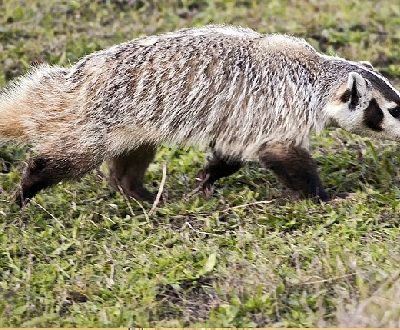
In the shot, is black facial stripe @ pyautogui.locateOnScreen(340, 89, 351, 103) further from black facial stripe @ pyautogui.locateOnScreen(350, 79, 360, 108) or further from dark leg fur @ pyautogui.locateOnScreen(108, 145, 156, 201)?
dark leg fur @ pyautogui.locateOnScreen(108, 145, 156, 201)

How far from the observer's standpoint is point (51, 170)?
6191 millimetres

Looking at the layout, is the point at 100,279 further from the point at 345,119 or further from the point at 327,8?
the point at 327,8

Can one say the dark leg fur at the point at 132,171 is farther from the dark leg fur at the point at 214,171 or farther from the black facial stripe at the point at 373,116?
the black facial stripe at the point at 373,116

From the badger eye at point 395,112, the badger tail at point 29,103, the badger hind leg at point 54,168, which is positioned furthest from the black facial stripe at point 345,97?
the badger tail at point 29,103

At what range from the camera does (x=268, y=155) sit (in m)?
6.33

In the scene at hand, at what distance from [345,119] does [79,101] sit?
189cm

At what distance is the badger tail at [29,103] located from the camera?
20.6 feet

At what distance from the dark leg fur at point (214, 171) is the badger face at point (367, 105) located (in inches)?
31.6

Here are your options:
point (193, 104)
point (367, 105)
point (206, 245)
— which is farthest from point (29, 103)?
point (367, 105)

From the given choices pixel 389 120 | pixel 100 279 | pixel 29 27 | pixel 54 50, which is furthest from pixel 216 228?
pixel 29 27

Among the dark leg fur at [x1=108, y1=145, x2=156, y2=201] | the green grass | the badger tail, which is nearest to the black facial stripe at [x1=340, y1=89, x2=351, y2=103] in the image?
the green grass

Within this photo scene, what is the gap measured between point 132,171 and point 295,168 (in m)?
1.26

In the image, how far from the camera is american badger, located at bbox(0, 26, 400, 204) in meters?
6.21

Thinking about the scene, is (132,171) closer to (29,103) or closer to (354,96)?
(29,103)
